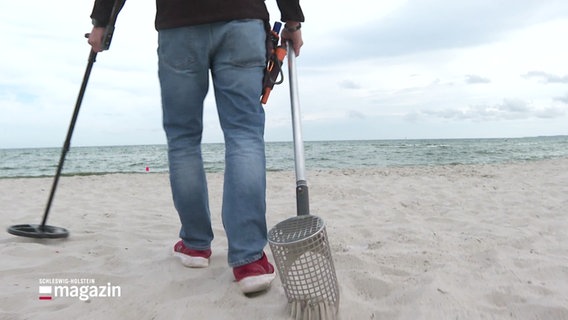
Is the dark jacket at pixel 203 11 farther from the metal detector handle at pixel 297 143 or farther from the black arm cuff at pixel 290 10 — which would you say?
the metal detector handle at pixel 297 143

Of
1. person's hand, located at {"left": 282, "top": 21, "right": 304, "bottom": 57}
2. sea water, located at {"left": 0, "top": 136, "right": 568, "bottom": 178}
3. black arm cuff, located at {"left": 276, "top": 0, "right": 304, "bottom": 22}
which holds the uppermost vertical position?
black arm cuff, located at {"left": 276, "top": 0, "right": 304, "bottom": 22}

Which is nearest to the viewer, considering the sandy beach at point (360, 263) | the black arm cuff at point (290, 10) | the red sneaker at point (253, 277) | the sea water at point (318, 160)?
the sandy beach at point (360, 263)

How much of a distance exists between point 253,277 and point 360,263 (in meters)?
0.67

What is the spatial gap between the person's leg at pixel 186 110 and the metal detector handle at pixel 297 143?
0.46 metres

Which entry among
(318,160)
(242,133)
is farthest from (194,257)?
(318,160)

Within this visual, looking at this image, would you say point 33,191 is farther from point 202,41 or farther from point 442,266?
point 442,266

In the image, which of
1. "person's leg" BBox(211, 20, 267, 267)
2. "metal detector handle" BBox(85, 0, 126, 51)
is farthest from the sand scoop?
"metal detector handle" BBox(85, 0, 126, 51)

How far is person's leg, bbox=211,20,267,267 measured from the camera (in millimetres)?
1734

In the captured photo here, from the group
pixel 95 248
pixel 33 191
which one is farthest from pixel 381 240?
pixel 33 191

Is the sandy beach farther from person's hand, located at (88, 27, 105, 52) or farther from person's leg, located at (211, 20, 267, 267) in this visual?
person's hand, located at (88, 27, 105, 52)

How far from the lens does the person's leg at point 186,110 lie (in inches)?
70.5

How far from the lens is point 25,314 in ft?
5.23

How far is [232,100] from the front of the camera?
179 cm

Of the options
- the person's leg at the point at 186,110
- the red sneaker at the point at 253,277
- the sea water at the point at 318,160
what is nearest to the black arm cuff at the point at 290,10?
the person's leg at the point at 186,110
